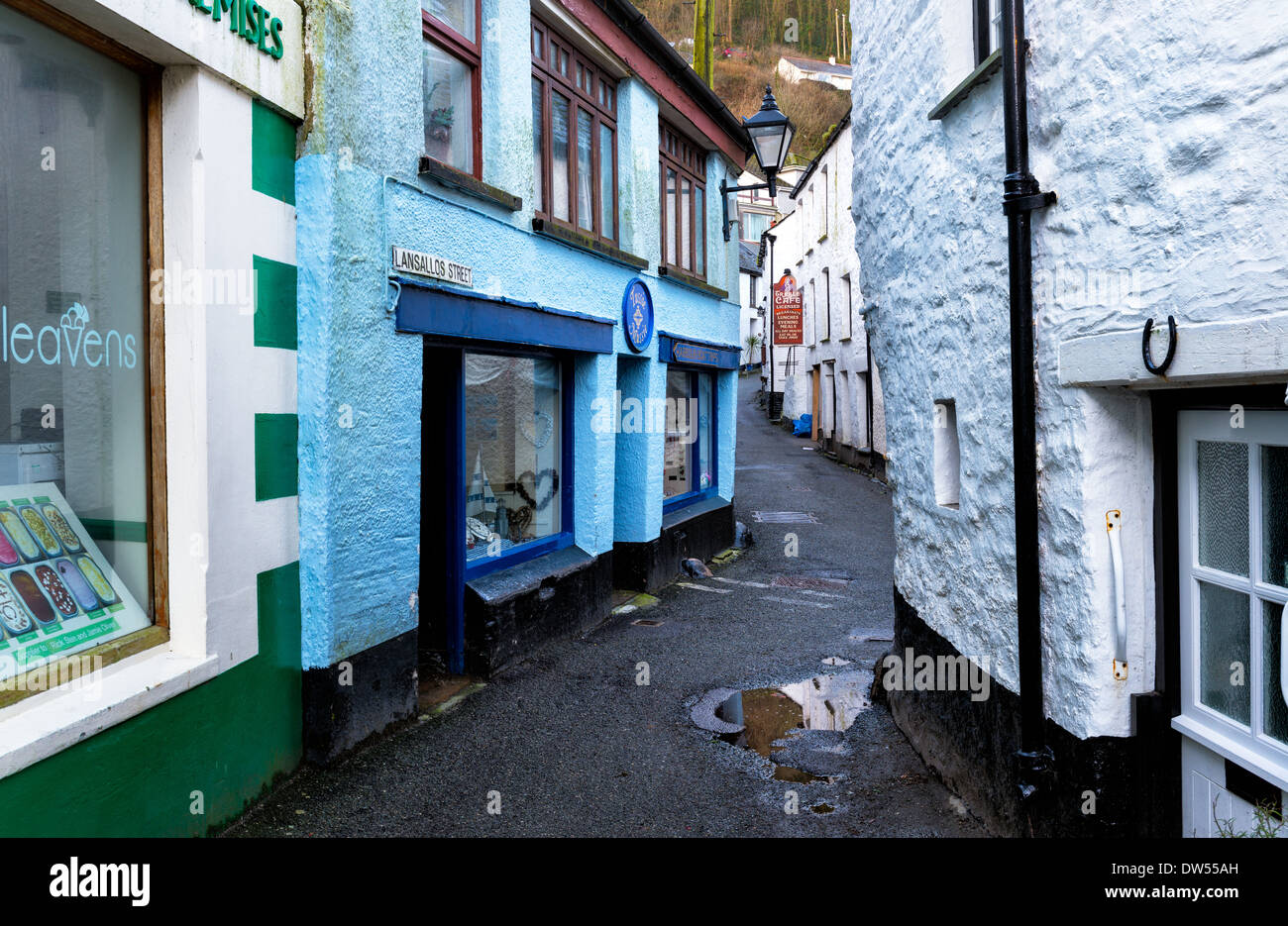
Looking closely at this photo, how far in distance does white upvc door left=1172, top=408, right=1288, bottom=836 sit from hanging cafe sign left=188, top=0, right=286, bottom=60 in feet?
14.1

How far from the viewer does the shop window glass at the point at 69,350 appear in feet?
11.8

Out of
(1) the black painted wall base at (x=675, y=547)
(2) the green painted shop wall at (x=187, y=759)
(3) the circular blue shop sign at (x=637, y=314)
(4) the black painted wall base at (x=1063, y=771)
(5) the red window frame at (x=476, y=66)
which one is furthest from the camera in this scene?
(1) the black painted wall base at (x=675, y=547)

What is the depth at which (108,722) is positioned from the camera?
11.7 ft

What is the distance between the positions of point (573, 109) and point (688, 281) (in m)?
3.17

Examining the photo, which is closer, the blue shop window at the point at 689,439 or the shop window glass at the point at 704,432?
the blue shop window at the point at 689,439

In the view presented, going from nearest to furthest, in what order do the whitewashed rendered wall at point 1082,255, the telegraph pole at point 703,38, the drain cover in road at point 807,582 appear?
the whitewashed rendered wall at point 1082,255, the drain cover in road at point 807,582, the telegraph pole at point 703,38

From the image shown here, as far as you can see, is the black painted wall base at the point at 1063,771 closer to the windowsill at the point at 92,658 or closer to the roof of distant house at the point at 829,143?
the windowsill at the point at 92,658

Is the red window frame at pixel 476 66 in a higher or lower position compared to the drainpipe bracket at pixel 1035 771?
higher

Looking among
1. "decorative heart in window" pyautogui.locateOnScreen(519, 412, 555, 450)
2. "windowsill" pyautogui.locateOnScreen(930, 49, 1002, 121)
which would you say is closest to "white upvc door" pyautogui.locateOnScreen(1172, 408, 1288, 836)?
"windowsill" pyautogui.locateOnScreen(930, 49, 1002, 121)

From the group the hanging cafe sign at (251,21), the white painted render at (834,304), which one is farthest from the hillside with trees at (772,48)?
the hanging cafe sign at (251,21)

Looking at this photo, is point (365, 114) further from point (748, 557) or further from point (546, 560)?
point (748, 557)

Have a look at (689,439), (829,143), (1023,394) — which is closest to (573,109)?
(689,439)

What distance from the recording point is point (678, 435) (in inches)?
486
